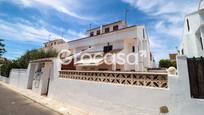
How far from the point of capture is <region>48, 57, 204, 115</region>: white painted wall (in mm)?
6848

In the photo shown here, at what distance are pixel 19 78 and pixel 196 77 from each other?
1213 inches

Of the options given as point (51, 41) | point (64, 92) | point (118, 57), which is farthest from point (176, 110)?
point (51, 41)

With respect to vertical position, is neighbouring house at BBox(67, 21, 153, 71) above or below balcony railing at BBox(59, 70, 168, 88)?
above

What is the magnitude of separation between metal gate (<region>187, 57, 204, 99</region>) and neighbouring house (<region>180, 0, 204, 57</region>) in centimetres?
1517

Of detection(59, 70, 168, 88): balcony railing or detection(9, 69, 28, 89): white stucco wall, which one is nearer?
detection(59, 70, 168, 88): balcony railing

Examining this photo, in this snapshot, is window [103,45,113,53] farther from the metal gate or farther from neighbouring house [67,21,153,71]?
the metal gate

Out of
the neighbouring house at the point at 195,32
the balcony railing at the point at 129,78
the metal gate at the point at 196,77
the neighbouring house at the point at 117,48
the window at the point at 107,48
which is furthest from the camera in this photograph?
the window at the point at 107,48

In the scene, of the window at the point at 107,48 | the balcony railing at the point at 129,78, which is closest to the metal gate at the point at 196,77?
the balcony railing at the point at 129,78

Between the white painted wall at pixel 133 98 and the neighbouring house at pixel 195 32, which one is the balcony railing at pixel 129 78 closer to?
the white painted wall at pixel 133 98

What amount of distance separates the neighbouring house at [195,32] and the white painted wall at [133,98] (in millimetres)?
15822

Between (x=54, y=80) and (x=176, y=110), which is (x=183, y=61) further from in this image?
(x=54, y=80)

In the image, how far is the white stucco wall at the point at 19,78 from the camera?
25.4 meters

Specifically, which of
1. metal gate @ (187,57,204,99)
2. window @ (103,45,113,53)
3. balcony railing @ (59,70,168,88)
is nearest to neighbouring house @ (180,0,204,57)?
window @ (103,45,113,53)

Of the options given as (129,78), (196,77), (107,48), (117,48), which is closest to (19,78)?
(107,48)
